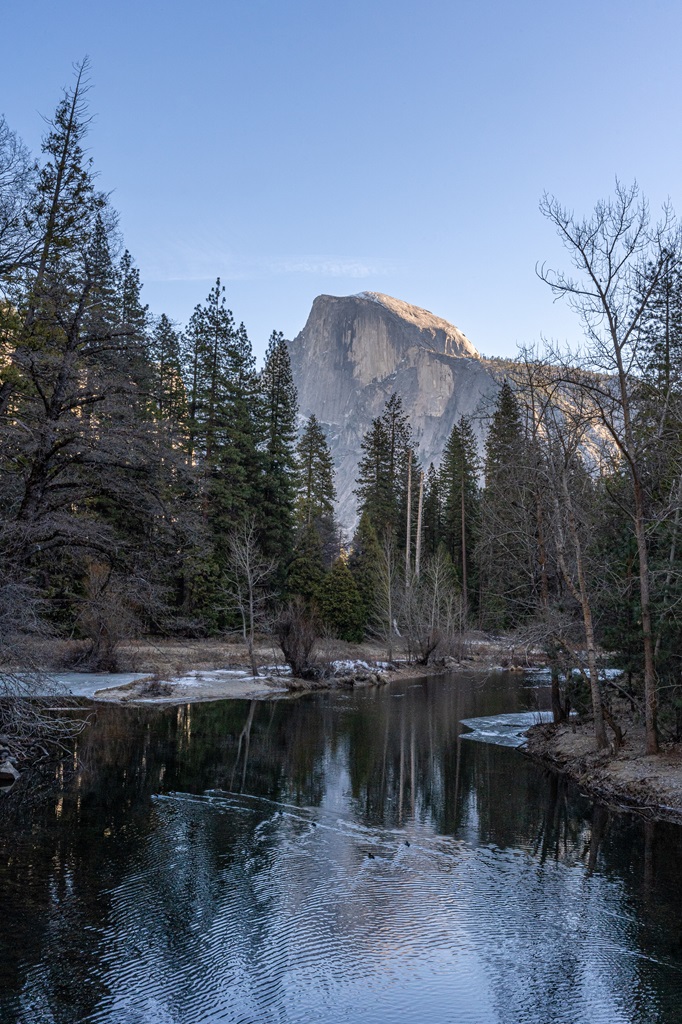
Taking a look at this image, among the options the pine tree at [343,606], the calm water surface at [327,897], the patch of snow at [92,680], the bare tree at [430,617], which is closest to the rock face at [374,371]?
the bare tree at [430,617]

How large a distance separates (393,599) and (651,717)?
25.1 meters

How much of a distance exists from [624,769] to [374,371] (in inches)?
6190

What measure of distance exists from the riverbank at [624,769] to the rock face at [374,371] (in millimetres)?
118930

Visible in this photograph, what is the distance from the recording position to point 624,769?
44.9ft

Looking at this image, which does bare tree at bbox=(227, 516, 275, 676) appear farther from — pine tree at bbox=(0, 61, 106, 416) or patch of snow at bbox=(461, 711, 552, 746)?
pine tree at bbox=(0, 61, 106, 416)

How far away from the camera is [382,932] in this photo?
7.42m

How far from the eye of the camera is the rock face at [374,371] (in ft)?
486

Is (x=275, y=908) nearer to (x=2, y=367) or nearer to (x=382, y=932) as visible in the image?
(x=382, y=932)

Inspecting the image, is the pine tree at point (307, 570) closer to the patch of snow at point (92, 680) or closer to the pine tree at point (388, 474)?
the pine tree at point (388, 474)

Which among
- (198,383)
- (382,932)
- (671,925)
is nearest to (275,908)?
(382,932)

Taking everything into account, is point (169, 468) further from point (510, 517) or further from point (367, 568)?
point (367, 568)

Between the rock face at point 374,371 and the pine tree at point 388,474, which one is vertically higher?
the rock face at point 374,371

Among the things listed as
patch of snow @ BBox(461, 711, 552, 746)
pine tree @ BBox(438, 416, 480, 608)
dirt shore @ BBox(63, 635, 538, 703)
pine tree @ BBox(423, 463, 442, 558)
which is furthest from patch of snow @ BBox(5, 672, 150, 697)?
pine tree @ BBox(423, 463, 442, 558)

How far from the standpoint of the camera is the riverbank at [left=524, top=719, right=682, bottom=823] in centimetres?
1220
